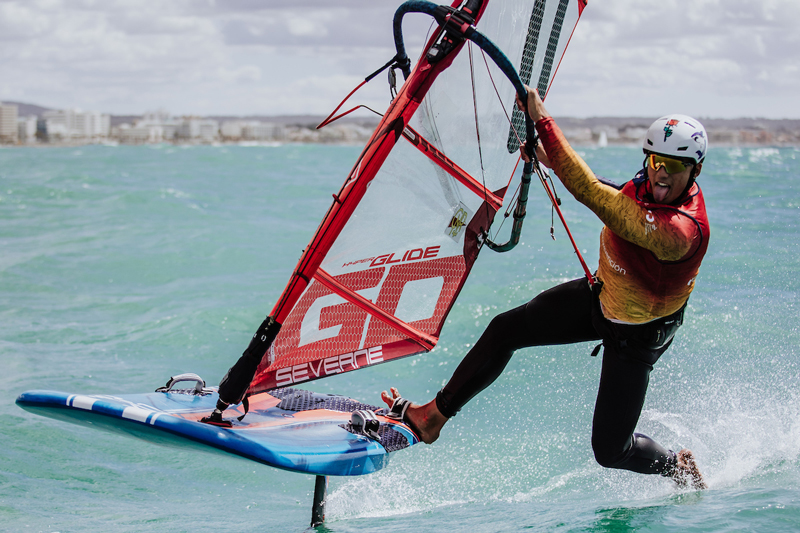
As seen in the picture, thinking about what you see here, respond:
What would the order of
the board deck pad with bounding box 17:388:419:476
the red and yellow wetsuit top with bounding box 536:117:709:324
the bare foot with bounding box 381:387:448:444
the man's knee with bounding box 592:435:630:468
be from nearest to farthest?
the red and yellow wetsuit top with bounding box 536:117:709:324
the board deck pad with bounding box 17:388:419:476
the man's knee with bounding box 592:435:630:468
the bare foot with bounding box 381:387:448:444

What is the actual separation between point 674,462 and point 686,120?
5.54 feet

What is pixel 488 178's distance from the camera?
3756 millimetres

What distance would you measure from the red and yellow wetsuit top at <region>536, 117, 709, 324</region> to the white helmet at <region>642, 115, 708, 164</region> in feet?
0.56

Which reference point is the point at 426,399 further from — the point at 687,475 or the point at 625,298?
the point at 625,298

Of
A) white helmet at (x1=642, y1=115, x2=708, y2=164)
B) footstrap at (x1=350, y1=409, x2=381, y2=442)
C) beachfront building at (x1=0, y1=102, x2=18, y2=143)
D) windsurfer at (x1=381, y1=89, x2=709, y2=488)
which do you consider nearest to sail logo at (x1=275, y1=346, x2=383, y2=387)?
footstrap at (x1=350, y1=409, x2=381, y2=442)

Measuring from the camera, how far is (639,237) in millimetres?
2680

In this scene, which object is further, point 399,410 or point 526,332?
point 399,410

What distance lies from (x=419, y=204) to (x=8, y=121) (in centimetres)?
20706

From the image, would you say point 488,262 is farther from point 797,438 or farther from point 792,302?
point 797,438

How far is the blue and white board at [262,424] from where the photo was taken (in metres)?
2.95

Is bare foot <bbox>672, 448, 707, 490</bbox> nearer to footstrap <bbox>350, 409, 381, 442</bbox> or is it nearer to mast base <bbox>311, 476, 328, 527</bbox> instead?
footstrap <bbox>350, 409, 381, 442</bbox>

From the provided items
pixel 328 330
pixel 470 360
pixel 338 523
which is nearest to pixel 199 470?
pixel 338 523

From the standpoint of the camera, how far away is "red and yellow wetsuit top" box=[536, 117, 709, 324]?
267cm

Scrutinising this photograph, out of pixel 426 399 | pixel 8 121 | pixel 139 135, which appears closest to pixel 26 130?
pixel 8 121
